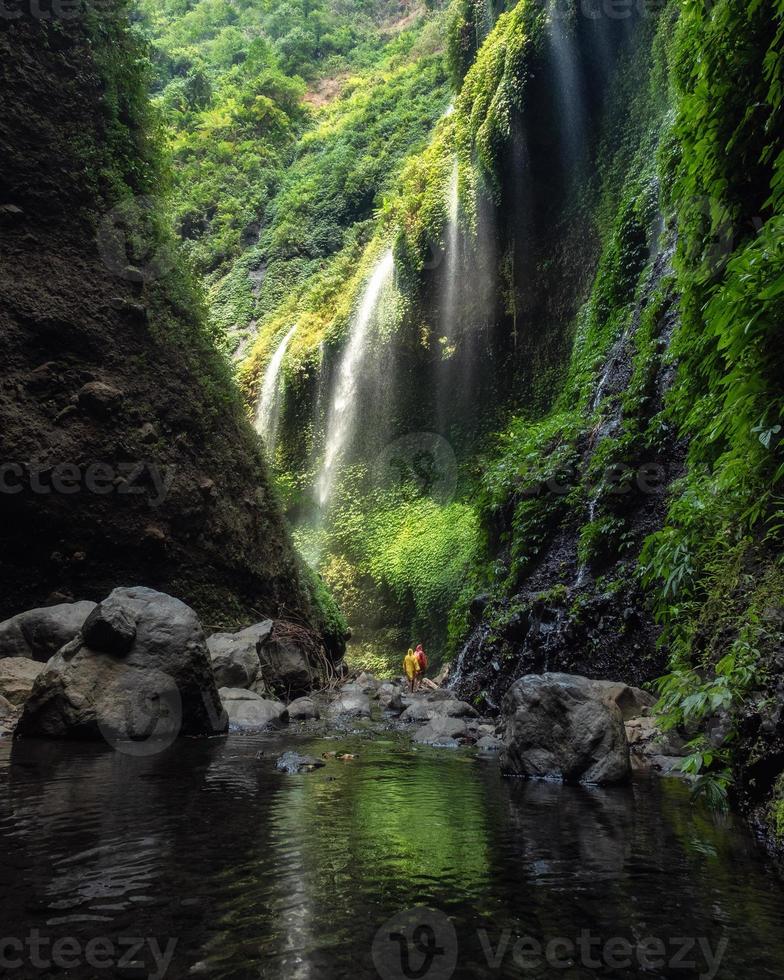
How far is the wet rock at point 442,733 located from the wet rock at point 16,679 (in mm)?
3715

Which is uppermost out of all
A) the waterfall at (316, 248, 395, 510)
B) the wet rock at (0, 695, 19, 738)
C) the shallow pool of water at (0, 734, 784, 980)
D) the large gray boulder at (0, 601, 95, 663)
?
the waterfall at (316, 248, 395, 510)

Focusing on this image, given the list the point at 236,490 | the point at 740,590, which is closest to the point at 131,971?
the point at 740,590

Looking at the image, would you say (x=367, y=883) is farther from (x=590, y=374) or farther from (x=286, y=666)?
(x=590, y=374)

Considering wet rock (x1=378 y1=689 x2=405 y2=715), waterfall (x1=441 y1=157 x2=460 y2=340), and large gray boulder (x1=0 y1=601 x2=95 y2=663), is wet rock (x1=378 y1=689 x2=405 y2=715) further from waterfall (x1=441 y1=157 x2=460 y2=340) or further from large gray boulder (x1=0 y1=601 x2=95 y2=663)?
waterfall (x1=441 y1=157 x2=460 y2=340)

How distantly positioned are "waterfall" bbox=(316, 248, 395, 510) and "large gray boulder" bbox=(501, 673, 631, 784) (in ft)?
Result: 53.9

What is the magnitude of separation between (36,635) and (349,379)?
15.0m

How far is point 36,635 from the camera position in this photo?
6781 mm

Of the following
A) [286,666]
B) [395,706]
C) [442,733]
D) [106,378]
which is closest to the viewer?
[442,733]

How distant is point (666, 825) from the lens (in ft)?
11.0

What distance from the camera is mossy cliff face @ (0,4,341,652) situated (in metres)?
8.15

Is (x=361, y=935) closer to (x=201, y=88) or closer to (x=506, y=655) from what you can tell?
(x=506, y=655)

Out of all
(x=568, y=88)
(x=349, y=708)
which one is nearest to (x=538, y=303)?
(x=568, y=88)

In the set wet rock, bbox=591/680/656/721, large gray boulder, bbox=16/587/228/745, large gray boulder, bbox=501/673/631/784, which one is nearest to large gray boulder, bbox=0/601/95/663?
large gray boulder, bbox=16/587/228/745

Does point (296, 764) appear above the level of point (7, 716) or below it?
below
